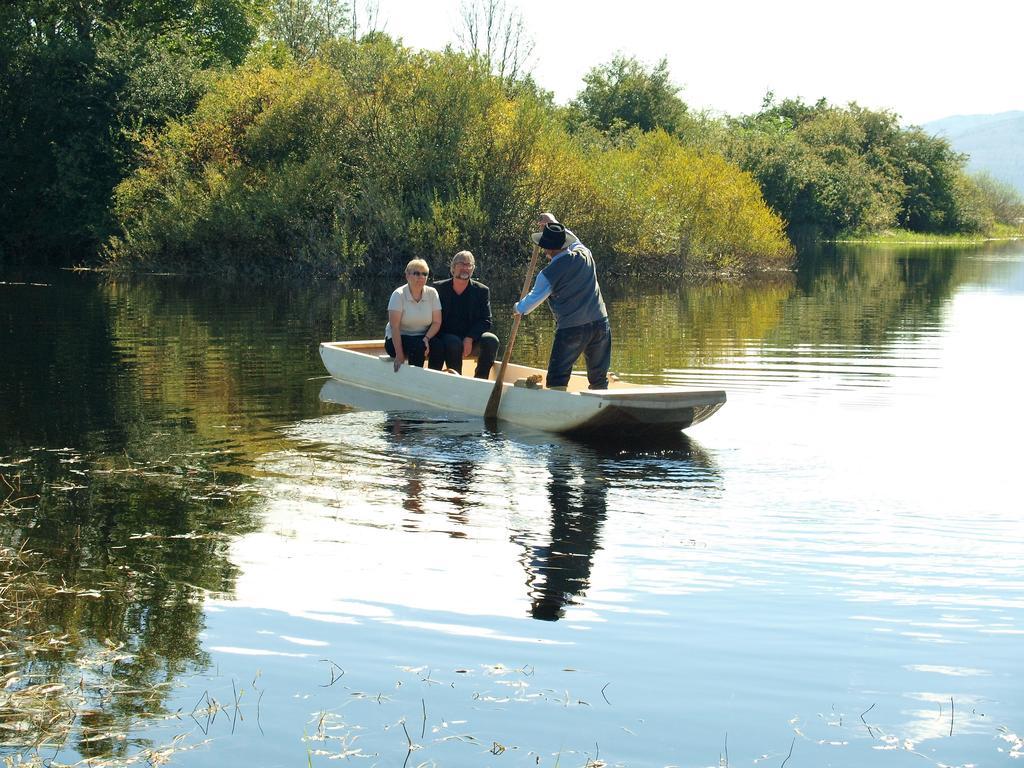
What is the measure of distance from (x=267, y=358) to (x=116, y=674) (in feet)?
40.5

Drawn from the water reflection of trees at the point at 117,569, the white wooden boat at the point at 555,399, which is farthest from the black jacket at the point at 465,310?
the water reflection of trees at the point at 117,569

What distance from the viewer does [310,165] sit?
→ 3447 centimetres

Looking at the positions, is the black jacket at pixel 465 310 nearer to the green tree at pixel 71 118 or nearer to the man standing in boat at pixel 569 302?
the man standing in boat at pixel 569 302

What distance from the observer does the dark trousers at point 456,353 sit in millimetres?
13016

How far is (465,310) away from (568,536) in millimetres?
5941

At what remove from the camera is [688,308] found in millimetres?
27766

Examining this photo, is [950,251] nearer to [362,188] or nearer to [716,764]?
[362,188]

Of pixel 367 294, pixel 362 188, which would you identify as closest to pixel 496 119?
pixel 362 188

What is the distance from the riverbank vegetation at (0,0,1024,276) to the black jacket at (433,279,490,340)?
20.0 metres

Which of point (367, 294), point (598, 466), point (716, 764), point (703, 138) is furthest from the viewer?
point (703, 138)

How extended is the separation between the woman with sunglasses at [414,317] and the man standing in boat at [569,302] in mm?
1904

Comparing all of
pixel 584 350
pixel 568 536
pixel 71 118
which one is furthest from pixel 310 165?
pixel 568 536

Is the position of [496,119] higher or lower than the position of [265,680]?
higher

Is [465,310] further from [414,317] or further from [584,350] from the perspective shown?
[584,350]
